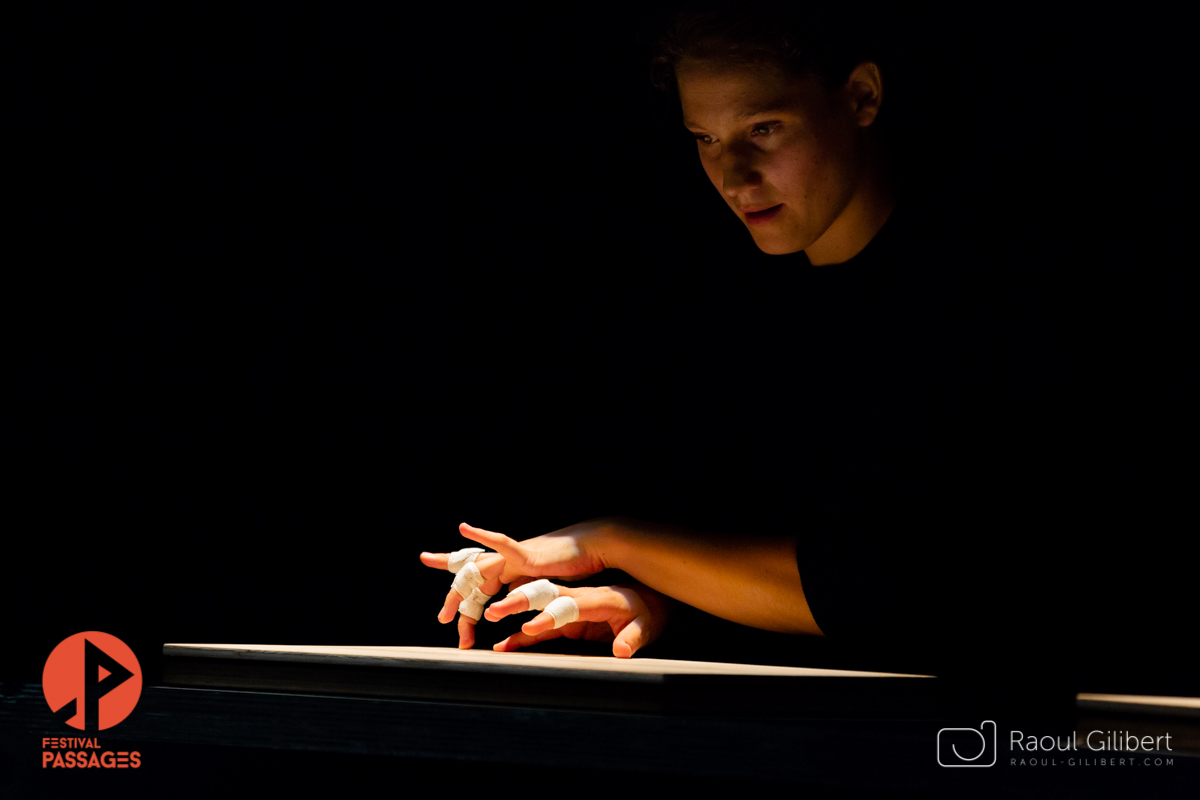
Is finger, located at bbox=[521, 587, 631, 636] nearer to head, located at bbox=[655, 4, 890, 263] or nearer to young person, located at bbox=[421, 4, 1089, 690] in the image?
young person, located at bbox=[421, 4, 1089, 690]

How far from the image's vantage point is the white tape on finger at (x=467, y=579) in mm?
1243

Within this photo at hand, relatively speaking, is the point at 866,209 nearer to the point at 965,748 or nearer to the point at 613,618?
the point at 613,618

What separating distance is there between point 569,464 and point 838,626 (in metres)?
0.71

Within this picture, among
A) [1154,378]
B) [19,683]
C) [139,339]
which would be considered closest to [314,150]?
[139,339]

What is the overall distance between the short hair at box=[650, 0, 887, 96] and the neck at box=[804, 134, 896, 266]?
0.12 meters

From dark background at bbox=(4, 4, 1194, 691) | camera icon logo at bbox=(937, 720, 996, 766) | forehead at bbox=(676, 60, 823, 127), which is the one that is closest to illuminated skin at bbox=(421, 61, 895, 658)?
forehead at bbox=(676, 60, 823, 127)

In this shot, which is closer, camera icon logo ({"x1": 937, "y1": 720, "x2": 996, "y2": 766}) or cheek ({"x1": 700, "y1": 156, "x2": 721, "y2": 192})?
camera icon logo ({"x1": 937, "y1": 720, "x2": 996, "y2": 766})

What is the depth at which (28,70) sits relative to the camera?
1.86m

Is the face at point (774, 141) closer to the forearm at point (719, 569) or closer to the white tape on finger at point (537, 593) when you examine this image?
the forearm at point (719, 569)

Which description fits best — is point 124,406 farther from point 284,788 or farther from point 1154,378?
point 1154,378

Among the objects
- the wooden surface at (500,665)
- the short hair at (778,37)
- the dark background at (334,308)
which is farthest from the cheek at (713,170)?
the wooden surface at (500,665)

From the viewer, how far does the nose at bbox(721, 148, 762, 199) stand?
1.38 m

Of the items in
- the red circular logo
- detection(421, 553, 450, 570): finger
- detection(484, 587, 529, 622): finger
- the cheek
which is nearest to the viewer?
the red circular logo

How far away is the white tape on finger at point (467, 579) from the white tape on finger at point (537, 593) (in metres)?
0.12
